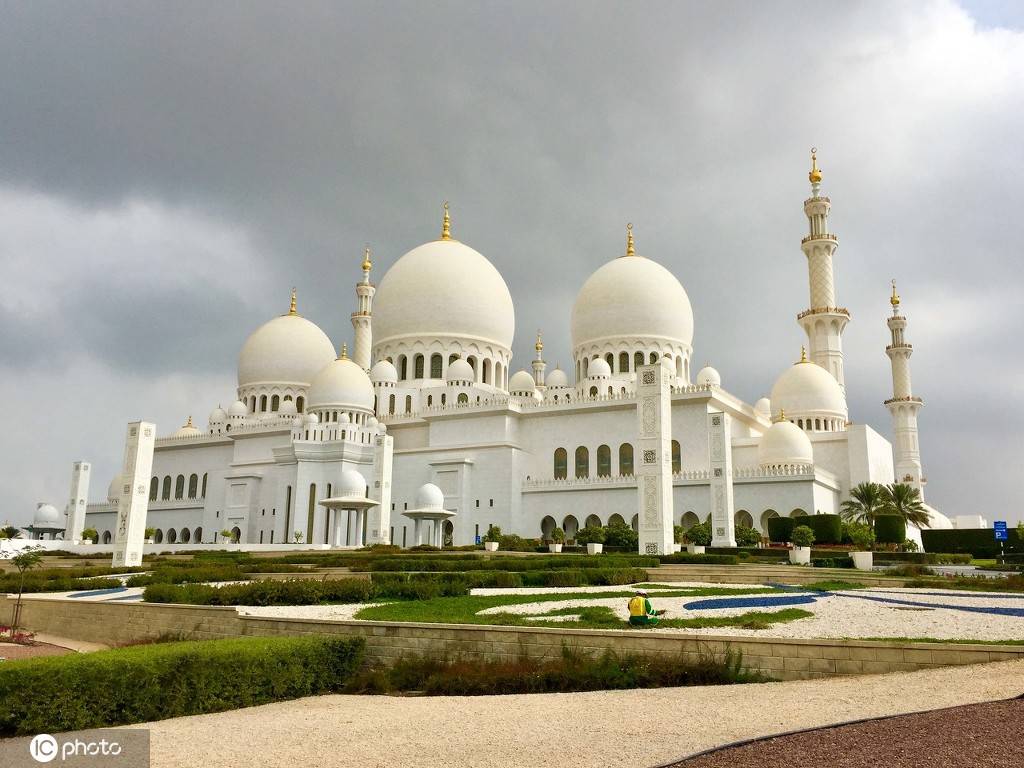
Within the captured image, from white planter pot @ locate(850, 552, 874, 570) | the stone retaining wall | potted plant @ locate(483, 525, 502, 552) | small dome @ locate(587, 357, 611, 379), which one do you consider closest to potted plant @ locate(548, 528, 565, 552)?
potted plant @ locate(483, 525, 502, 552)

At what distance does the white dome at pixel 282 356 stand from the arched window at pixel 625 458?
67.9ft

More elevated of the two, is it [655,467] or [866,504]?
[655,467]

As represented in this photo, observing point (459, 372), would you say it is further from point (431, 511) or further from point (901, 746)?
point (901, 746)

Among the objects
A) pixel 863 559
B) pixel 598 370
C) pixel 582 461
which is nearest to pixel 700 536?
pixel 863 559

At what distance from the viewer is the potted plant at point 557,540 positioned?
109 ft

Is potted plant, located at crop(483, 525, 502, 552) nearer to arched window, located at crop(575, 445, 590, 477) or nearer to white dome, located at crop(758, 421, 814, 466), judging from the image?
arched window, located at crop(575, 445, 590, 477)

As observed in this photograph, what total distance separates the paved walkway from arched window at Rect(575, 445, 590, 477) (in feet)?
112

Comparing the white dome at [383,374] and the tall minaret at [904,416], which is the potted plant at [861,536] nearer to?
the tall minaret at [904,416]

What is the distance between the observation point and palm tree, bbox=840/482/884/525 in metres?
36.1

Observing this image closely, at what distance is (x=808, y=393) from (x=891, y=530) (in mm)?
12229

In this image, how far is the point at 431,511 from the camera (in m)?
37.3

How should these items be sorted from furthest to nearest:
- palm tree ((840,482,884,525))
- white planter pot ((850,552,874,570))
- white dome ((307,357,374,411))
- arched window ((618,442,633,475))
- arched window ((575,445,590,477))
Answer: white dome ((307,357,374,411))
arched window ((575,445,590,477))
arched window ((618,442,633,475))
palm tree ((840,482,884,525))
white planter pot ((850,552,874,570))

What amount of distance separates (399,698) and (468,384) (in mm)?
37281

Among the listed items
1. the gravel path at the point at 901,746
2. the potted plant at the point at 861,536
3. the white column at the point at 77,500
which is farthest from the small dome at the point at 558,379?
the gravel path at the point at 901,746
